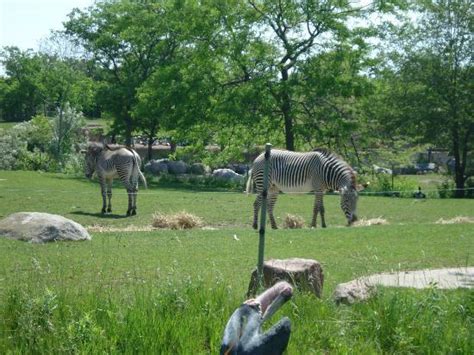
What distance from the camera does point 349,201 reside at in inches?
658

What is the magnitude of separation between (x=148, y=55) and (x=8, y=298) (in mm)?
41550

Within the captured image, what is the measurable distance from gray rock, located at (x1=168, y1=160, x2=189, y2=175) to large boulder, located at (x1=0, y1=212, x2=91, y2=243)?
29250 mm

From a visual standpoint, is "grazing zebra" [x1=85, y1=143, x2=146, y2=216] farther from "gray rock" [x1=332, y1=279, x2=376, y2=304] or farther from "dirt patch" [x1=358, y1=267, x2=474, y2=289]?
"gray rock" [x1=332, y1=279, x2=376, y2=304]

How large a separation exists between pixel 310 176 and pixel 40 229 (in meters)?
7.59

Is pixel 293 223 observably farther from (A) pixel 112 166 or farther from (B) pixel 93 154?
(B) pixel 93 154

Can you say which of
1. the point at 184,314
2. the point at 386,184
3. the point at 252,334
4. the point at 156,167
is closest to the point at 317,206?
the point at 184,314

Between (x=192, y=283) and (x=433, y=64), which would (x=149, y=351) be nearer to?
(x=192, y=283)

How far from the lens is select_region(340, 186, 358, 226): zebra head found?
16578 millimetres

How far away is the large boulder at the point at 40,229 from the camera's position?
12492 mm

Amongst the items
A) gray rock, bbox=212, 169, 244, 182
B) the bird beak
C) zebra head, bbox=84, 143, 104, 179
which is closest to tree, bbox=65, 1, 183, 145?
gray rock, bbox=212, 169, 244, 182

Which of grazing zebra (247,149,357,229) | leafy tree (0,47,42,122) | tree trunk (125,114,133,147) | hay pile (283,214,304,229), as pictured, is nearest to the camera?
grazing zebra (247,149,357,229)

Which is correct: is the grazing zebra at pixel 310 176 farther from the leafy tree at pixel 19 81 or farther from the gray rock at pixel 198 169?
the leafy tree at pixel 19 81

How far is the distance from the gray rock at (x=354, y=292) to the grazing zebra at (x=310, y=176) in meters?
9.81

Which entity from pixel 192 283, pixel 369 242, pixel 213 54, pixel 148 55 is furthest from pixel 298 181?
pixel 148 55
